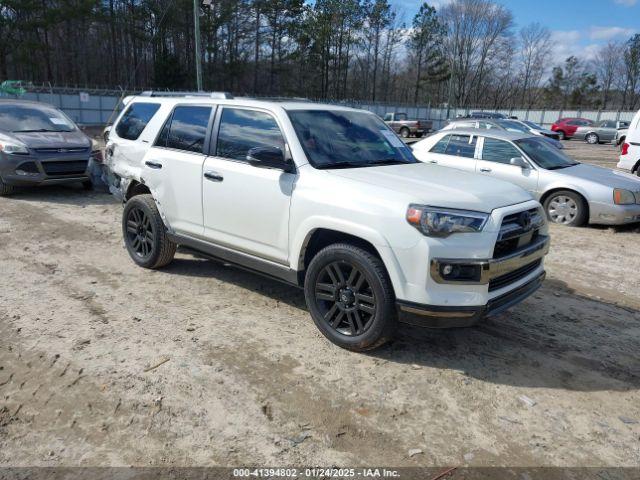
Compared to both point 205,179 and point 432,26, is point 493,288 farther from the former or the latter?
point 432,26

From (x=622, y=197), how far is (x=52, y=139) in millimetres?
10264

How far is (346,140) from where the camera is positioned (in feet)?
14.7

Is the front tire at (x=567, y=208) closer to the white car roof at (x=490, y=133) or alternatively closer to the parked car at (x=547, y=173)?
the parked car at (x=547, y=173)

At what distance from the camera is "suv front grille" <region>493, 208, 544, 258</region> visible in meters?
3.51

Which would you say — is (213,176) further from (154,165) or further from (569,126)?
(569,126)

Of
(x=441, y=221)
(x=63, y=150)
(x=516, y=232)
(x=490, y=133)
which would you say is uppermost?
(x=490, y=133)

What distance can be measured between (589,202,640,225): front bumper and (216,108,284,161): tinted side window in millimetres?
6157

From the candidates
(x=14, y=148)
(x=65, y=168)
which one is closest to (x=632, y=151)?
(x=65, y=168)

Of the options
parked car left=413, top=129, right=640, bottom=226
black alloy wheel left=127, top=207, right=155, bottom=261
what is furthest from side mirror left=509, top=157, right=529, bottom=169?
black alloy wheel left=127, top=207, right=155, bottom=261

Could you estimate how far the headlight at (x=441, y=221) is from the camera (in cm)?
331

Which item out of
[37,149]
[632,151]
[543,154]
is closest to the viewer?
[543,154]

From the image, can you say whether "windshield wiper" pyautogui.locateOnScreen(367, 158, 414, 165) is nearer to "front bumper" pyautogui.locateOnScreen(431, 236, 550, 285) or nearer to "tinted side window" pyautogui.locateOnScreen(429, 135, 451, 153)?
"front bumper" pyautogui.locateOnScreen(431, 236, 550, 285)

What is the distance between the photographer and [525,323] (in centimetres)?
454

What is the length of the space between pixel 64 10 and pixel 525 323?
49.4 meters
